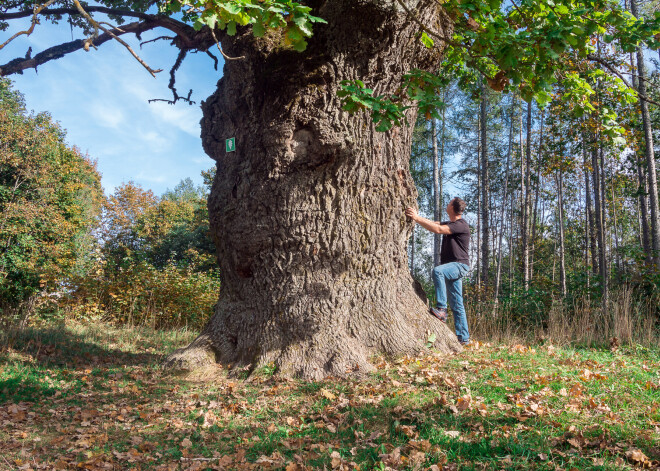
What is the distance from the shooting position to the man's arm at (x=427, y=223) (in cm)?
554

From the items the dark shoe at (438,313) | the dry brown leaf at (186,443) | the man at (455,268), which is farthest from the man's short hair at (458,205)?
the dry brown leaf at (186,443)

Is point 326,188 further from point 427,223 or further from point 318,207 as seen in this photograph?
point 427,223

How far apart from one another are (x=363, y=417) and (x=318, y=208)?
91.9 inches

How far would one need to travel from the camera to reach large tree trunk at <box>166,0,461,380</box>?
487 cm

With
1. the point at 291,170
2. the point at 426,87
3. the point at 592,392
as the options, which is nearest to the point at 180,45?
the point at 291,170

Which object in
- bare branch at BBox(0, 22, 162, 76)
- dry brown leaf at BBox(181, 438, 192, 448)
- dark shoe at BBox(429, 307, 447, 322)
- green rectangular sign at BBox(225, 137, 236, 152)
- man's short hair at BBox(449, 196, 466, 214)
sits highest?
bare branch at BBox(0, 22, 162, 76)

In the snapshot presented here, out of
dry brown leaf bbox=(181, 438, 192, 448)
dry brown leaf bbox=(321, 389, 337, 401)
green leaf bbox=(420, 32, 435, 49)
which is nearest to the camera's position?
dry brown leaf bbox=(181, 438, 192, 448)

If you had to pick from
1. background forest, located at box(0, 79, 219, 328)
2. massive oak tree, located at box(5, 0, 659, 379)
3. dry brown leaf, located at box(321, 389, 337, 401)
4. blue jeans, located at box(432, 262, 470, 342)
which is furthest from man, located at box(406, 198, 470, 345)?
background forest, located at box(0, 79, 219, 328)

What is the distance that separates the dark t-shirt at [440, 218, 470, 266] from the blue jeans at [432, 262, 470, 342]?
10 centimetres

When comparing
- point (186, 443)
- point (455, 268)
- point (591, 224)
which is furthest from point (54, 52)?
point (591, 224)

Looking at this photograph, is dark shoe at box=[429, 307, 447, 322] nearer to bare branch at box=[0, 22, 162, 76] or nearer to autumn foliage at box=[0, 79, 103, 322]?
bare branch at box=[0, 22, 162, 76]

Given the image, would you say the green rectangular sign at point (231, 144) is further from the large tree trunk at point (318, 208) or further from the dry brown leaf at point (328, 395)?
the dry brown leaf at point (328, 395)

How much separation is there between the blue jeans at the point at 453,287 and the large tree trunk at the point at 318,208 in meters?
0.85

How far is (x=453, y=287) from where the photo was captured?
6293mm
